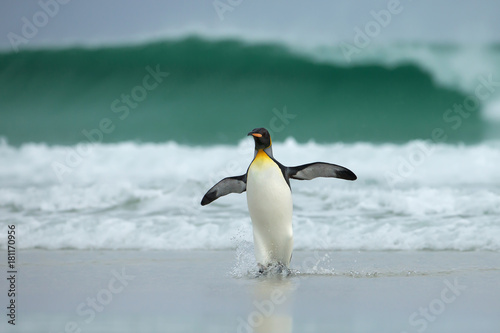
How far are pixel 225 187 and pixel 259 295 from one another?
1267 millimetres

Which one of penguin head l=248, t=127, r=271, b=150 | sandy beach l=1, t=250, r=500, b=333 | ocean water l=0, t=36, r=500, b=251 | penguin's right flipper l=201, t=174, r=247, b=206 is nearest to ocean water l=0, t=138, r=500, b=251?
ocean water l=0, t=36, r=500, b=251

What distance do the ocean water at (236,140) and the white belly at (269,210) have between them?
1.66m

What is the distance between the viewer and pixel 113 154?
408 inches

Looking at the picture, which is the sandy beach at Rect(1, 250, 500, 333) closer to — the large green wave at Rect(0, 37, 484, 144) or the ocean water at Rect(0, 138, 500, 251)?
the ocean water at Rect(0, 138, 500, 251)

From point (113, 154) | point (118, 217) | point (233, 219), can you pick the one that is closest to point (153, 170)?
point (113, 154)

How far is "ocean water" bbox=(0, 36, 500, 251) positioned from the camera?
6.68 meters

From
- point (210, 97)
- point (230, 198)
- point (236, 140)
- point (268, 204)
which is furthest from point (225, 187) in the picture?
point (210, 97)

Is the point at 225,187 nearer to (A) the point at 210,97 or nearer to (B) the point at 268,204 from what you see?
(B) the point at 268,204

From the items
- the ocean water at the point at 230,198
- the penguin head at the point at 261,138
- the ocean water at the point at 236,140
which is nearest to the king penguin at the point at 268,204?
the penguin head at the point at 261,138

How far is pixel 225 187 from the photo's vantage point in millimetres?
4707

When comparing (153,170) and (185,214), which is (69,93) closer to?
(153,170)

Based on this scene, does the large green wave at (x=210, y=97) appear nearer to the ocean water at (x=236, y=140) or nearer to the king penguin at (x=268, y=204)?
the ocean water at (x=236, y=140)

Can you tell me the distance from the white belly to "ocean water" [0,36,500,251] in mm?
1659

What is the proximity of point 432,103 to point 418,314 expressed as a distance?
9191 mm
